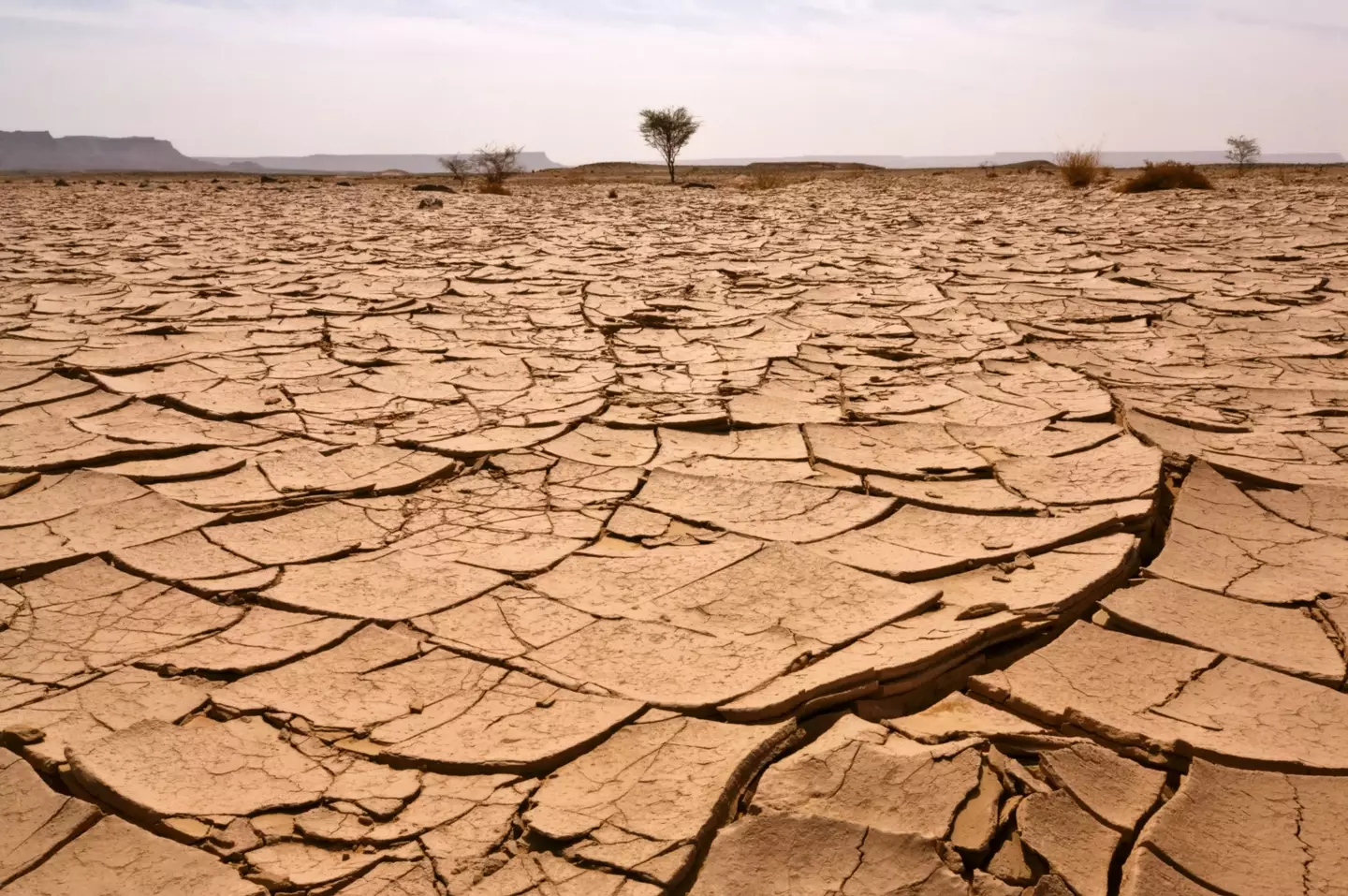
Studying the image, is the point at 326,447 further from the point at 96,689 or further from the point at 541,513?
the point at 96,689

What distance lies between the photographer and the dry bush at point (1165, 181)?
9.54 meters

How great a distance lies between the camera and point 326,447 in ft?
7.78

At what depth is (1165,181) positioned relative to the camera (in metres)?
9.80

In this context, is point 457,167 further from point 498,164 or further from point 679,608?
point 679,608

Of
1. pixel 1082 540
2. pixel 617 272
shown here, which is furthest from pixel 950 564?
pixel 617 272

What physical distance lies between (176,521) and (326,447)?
1.58ft

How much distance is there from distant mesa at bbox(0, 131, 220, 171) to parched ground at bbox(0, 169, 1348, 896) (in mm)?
98244

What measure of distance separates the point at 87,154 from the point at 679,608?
12655 centimetres

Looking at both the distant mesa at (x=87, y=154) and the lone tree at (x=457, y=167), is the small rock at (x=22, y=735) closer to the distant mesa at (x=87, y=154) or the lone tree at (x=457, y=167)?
the lone tree at (x=457, y=167)

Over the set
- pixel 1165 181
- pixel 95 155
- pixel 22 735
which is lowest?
pixel 22 735

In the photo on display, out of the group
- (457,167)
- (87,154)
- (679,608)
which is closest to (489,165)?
(457,167)

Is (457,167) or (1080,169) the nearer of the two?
(1080,169)

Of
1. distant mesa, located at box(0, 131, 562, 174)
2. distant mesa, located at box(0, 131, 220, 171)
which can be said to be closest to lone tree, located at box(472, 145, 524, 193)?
distant mesa, located at box(0, 131, 562, 174)

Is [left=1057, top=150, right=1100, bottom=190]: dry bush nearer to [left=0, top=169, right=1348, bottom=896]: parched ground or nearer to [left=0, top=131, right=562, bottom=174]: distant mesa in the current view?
[left=0, top=169, right=1348, bottom=896]: parched ground
